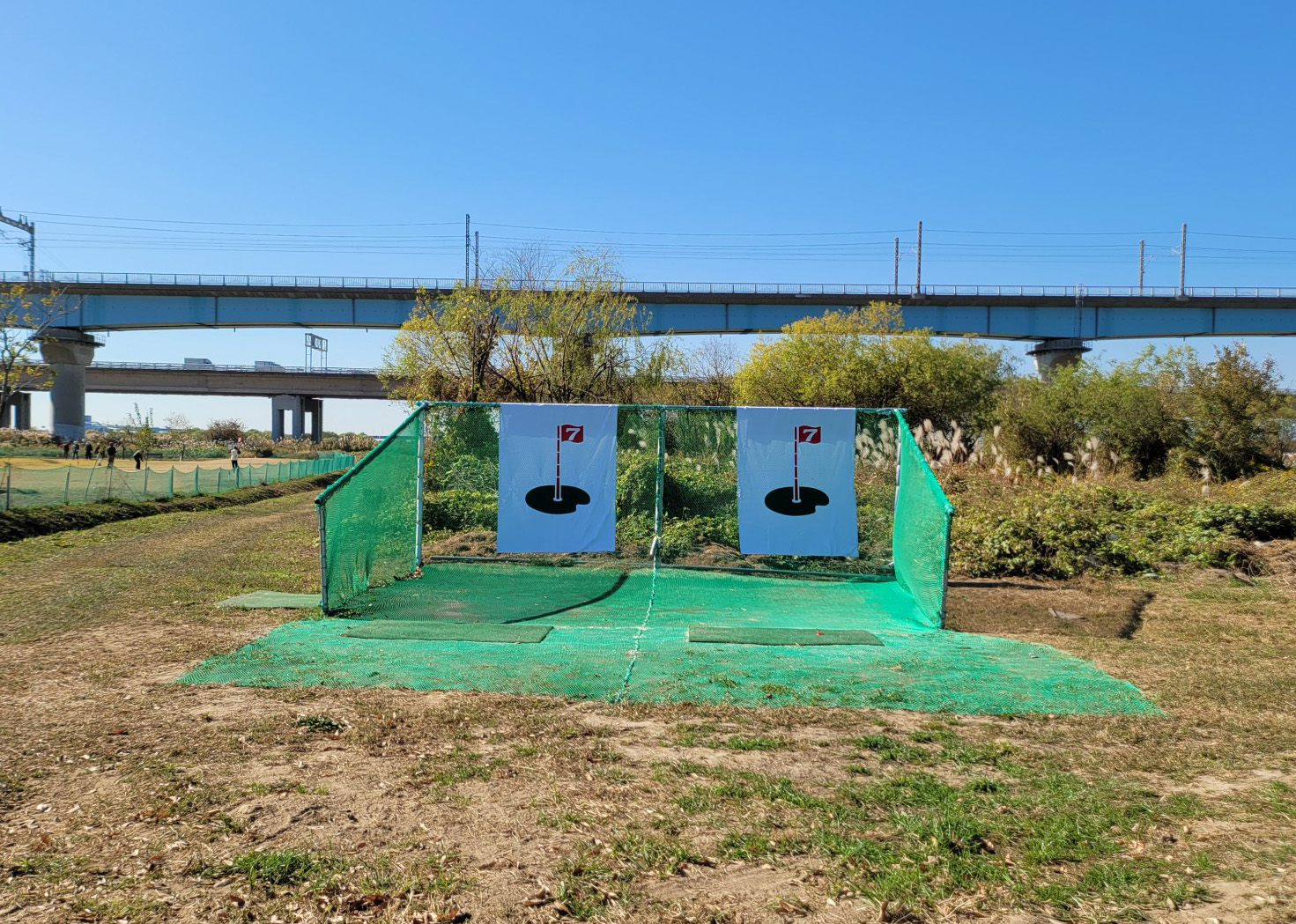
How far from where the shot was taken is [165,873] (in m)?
3.70

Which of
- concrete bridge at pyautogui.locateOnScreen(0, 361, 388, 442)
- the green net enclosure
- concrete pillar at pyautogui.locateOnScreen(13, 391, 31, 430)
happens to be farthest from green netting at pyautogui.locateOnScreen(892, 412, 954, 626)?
concrete pillar at pyautogui.locateOnScreen(13, 391, 31, 430)

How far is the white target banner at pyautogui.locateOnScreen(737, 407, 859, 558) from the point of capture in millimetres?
12156

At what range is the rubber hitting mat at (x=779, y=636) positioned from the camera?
27.0 feet

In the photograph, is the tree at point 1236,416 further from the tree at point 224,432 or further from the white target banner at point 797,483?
the tree at point 224,432

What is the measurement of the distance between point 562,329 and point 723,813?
19.0 m

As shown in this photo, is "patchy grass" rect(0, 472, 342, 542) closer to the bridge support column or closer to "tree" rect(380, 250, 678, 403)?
"tree" rect(380, 250, 678, 403)

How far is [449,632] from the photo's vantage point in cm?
850

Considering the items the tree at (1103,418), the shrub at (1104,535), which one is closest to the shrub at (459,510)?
the shrub at (1104,535)

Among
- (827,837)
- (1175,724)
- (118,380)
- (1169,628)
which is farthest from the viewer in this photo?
(118,380)

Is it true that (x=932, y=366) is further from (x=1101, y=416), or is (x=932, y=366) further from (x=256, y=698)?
(x=256, y=698)

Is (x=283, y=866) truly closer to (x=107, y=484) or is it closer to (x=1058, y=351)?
(x=107, y=484)

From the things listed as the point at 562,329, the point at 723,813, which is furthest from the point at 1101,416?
the point at 723,813

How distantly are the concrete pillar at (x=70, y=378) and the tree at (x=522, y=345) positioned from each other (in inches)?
1560

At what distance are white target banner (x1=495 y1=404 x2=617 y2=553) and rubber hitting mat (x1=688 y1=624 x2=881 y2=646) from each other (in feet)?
12.3
